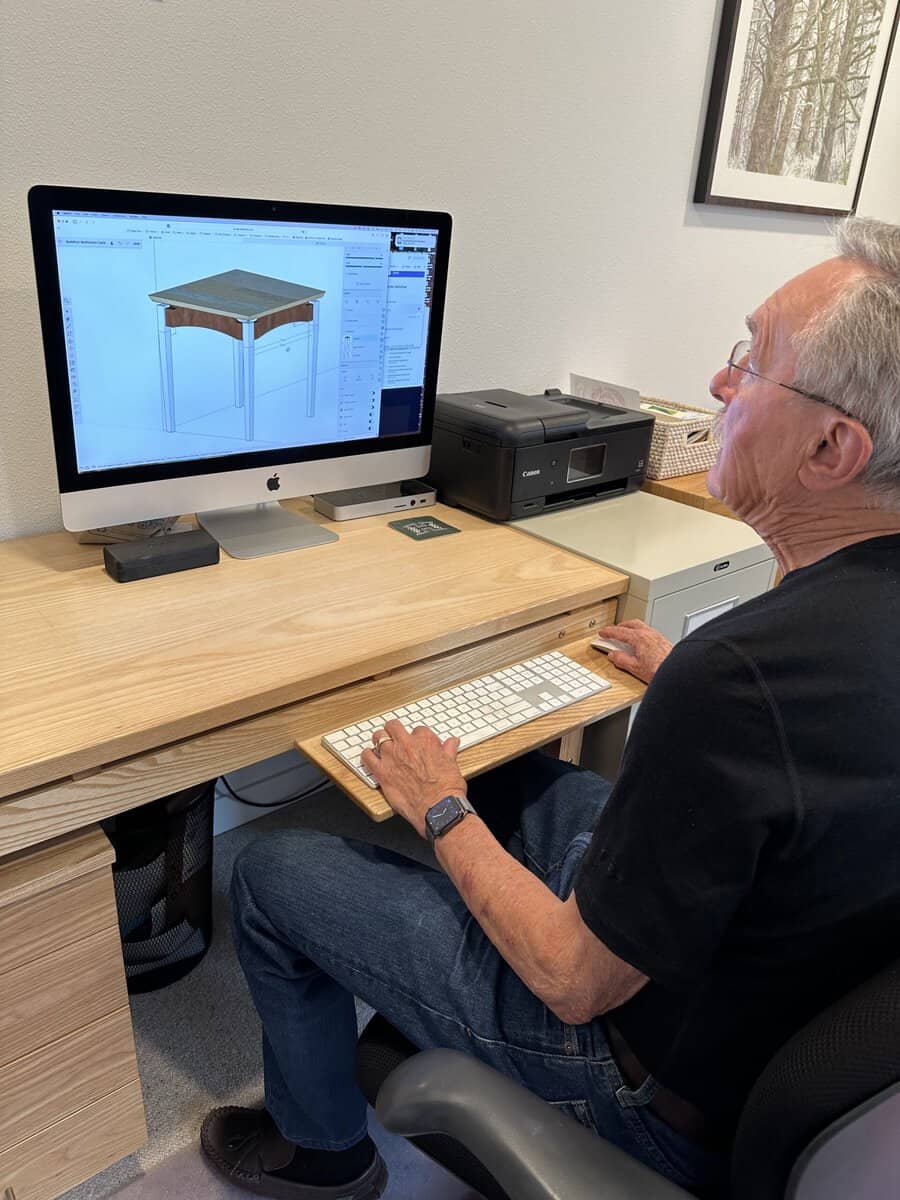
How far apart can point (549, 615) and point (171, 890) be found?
765 mm

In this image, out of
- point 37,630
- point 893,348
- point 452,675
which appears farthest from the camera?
point 452,675

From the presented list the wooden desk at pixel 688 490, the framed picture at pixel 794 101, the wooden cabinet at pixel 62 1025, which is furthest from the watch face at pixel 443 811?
the framed picture at pixel 794 101

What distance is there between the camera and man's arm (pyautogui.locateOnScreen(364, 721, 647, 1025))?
0.76m

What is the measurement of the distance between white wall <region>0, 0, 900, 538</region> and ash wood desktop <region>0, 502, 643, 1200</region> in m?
0.41

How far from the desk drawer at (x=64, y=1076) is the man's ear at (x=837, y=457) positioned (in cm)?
97

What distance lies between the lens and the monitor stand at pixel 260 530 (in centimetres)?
138

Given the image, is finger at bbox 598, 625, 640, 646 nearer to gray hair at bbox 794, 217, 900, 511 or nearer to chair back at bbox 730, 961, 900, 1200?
gray hair at bbox 794, 217, 900, 511

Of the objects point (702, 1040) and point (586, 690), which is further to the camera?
point (586, 690)

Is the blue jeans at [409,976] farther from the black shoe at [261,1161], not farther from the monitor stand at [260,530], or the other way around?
the monitor stand at [260,530]

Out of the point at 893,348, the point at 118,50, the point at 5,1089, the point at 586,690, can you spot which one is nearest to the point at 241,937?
the point at 5,1089

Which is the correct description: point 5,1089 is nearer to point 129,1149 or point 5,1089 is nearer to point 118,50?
point 129,1149

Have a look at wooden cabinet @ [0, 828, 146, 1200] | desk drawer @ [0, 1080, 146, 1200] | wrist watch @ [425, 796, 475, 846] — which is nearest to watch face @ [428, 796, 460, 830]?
wrist watch @ [425, 796, 475, 846]

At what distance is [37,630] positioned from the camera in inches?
42.8

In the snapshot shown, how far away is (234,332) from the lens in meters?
1.23
